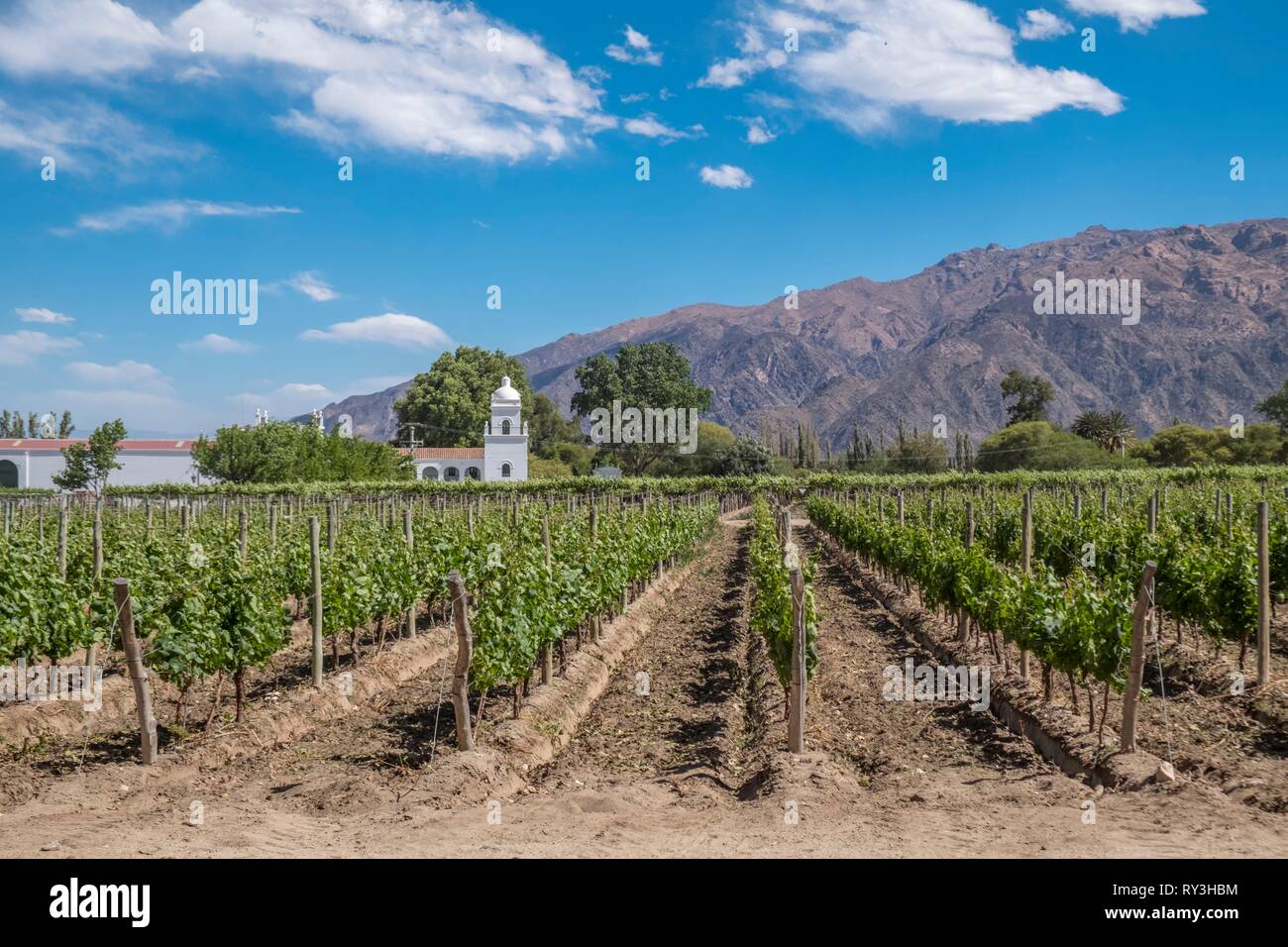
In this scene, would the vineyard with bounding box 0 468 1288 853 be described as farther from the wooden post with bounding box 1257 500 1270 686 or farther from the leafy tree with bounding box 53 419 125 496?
the leafy tree with bounding box 53 419 125 496

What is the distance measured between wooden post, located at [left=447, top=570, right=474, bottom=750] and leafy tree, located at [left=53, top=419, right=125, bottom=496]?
61141 millimetres

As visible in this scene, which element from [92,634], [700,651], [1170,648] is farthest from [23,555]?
[1170,648]

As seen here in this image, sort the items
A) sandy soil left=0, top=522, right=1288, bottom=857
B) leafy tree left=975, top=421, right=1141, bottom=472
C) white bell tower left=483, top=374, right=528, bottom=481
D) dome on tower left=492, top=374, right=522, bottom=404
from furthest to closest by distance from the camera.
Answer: leafy tree left=975, top=421, right=1141, bottom=472 < dome on tower left=492, top=374, right=522, bottom=404 < white bell tower left=483, top=374, right=528, bottom=481 < sandy soil left=0, top=522, right=1288, bottom=857

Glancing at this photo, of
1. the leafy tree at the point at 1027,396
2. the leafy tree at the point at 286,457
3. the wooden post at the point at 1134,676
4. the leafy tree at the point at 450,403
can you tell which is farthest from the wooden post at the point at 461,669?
the leafy tree at the point at 1027,396

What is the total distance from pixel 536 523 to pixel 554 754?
33.3ft

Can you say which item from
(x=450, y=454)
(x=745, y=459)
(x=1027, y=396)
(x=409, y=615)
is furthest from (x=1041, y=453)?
(x=409, y=615)

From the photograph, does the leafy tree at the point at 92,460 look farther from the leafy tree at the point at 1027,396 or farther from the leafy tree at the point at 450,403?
the leafy tree at the point at 1027,396

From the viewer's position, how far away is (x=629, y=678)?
1175 centimetres

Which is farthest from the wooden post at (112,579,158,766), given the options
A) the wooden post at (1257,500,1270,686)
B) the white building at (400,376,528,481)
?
the white building at (400,376,528,481)

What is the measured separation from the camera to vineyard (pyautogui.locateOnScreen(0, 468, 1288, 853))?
7.35 metres

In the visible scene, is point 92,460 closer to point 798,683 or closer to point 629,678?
point 629,678

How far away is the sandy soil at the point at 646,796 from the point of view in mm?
5793

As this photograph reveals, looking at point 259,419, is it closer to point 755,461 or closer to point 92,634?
point 755,461

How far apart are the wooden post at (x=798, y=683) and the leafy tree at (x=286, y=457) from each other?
46556 millimetres
